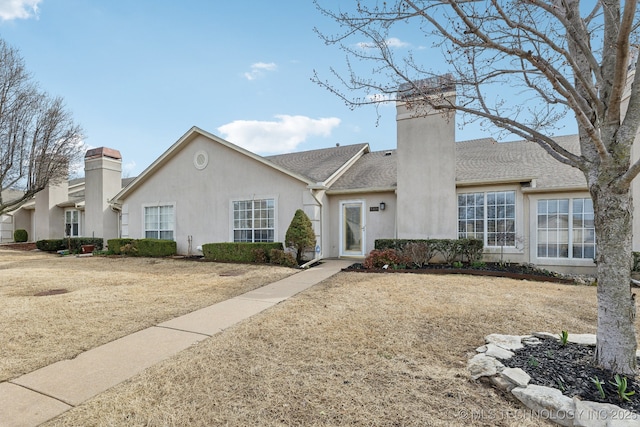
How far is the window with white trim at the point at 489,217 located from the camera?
35.7ft

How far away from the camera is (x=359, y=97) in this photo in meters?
4.53

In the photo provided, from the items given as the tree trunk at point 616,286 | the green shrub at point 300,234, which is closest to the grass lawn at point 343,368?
the tree trunk at point 616,286

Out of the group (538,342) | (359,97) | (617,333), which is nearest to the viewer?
(617,333)

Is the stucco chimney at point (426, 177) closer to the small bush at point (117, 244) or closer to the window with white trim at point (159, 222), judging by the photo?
the window with white trim at point (159, 222)

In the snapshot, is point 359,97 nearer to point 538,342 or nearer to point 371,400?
point 371,400

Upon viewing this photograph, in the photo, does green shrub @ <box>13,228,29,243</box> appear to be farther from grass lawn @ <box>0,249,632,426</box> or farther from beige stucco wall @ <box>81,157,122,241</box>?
grass lawn @ <box>0,249,632,426</box>

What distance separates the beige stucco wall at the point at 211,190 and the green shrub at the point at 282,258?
133 centimetres

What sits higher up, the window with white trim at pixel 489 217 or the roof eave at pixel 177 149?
the roof eave at pixel 177 149

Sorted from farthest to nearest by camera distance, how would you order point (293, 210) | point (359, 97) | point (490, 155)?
point (490, 155)
point (293, 210)
point (359, 97)

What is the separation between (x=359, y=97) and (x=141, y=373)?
427 centimetres

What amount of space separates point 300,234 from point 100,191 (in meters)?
14.0

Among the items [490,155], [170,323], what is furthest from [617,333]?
[490,155]

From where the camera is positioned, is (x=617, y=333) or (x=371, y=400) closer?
(x=371, y=400)

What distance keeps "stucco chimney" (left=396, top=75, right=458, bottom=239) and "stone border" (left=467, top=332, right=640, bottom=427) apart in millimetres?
7848
